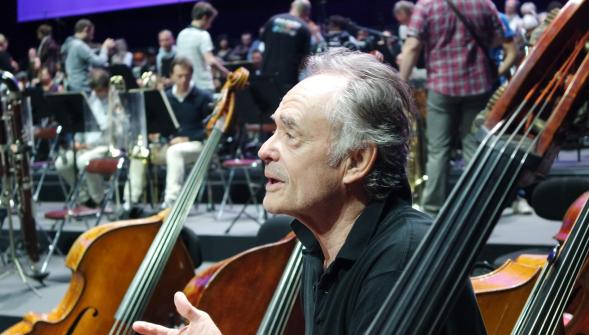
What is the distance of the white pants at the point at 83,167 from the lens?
700 centimetres

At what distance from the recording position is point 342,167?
4.71 ft

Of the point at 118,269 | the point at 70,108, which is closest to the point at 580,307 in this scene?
the point at 118,269

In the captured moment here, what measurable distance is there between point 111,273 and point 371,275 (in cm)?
220

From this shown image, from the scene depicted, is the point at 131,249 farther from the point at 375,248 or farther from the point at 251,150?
the point at 251,150

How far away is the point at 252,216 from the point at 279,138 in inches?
187

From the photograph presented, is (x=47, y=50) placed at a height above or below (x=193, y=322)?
→ below

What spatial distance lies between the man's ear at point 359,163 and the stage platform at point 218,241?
7.85ft

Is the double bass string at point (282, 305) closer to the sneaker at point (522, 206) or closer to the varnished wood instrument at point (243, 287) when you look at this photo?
the varnished wood instrument at point (243, 287)

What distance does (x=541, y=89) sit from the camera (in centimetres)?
127

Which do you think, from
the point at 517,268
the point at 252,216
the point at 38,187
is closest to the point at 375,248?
the point at 517,268

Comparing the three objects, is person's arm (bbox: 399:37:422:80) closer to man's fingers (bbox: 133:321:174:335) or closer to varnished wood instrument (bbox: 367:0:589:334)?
varnished wood instrument (bbox: 367:0:589:334)

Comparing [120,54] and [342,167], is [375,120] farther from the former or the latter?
[120,54]

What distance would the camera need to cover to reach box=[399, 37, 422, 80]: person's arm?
4902 mm

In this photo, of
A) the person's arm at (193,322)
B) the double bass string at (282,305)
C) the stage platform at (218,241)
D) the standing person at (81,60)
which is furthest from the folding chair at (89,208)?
the person's arm at (193,322)
